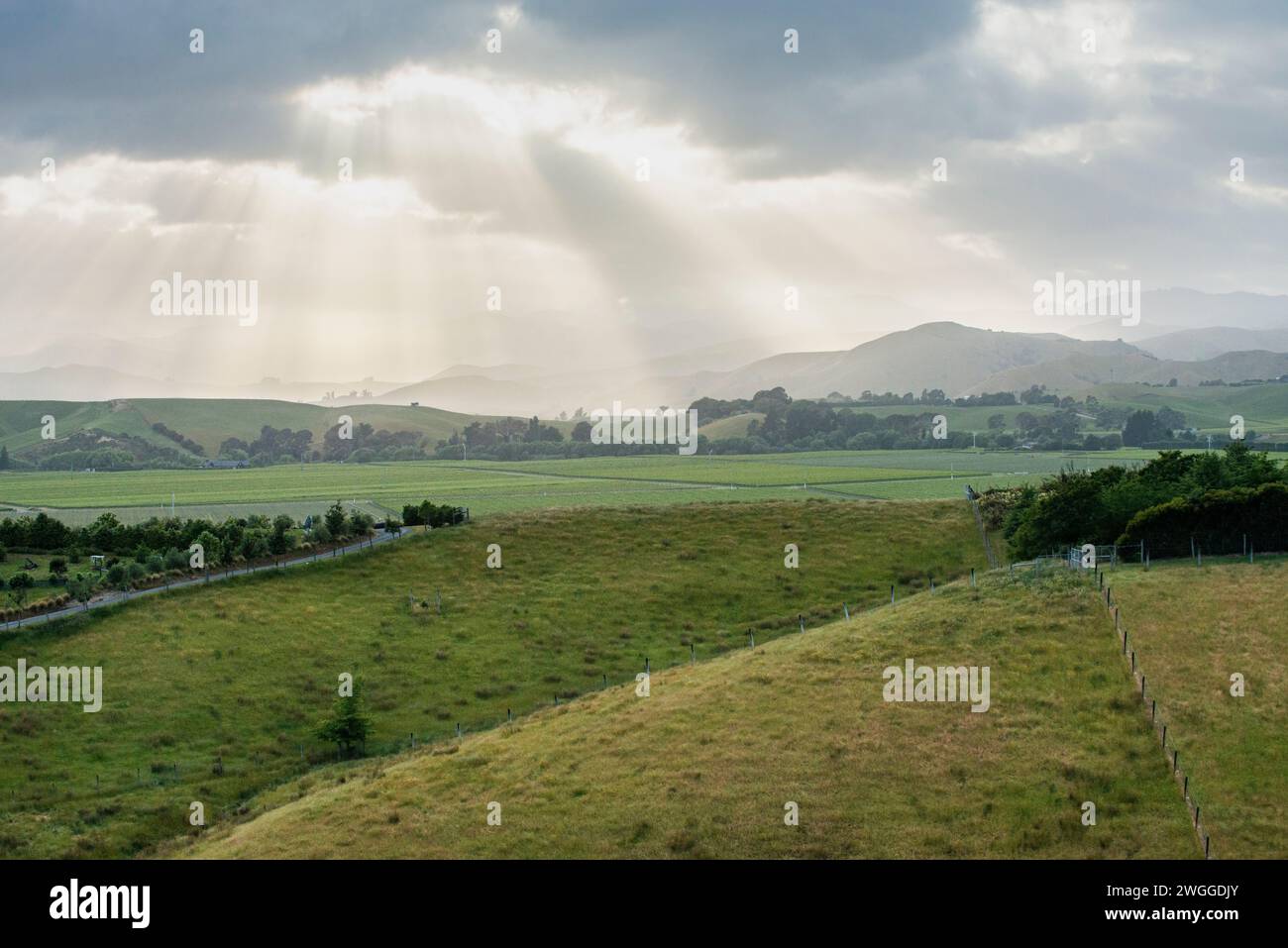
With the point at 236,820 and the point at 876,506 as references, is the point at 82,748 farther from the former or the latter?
the point at 876,506

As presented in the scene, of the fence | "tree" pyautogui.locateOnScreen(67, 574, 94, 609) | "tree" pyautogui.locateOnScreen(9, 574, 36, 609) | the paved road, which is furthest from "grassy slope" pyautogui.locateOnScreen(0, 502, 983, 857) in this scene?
the fence

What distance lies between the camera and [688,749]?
4775 centimetres

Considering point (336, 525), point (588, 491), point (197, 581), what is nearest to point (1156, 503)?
point (336, 525)

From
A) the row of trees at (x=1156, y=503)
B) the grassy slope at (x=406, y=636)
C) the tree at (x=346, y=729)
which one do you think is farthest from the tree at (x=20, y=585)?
the row of trees at (x=1156, y=503)

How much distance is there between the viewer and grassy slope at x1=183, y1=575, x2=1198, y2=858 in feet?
129

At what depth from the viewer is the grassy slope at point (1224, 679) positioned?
128 ft

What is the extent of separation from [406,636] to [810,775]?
→ 139 ft

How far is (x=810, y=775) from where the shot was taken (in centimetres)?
4381

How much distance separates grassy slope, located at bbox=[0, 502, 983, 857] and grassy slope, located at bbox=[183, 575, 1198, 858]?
26.9 feet

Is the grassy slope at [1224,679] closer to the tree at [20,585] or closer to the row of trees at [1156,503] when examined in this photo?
the row of trees at [1156,503]

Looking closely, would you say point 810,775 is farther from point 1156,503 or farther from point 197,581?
point 197,581

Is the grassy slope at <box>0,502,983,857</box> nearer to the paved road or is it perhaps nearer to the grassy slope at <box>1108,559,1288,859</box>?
the paved road
